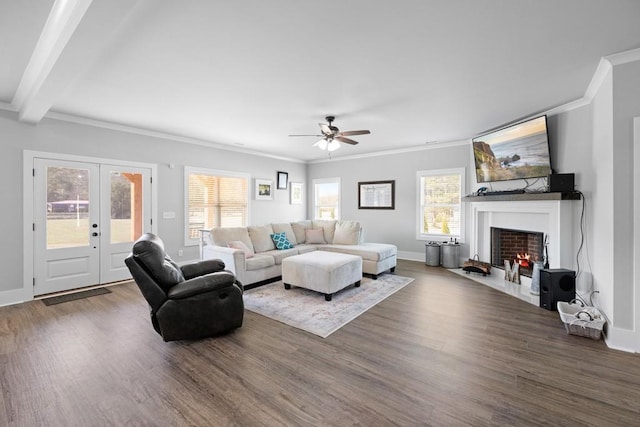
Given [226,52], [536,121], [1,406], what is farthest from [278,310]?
[536,121]

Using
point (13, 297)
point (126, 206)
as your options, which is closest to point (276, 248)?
point (126, 206)

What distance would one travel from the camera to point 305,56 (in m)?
2.58

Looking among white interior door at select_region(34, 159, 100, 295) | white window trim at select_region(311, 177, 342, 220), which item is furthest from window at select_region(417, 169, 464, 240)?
white interior door at select_region(34, 159, 100, 295)

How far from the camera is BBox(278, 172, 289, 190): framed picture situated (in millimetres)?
7653

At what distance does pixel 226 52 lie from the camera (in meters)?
2.52

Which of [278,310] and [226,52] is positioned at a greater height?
[226,52]

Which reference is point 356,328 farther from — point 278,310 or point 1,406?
point 1,406

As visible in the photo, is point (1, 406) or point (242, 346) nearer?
point (1, 406)

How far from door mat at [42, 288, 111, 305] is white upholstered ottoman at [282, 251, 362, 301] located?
2.81 meters

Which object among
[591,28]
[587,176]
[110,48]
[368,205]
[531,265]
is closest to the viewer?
[591,28]

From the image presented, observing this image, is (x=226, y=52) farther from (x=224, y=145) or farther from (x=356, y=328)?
(x=224, y=145)

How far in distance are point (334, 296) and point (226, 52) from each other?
10.5 ft

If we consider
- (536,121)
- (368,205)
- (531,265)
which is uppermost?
(536,121)

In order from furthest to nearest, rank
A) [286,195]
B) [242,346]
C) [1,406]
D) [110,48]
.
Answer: [286,195] < [242,346] < [110,48] < [1,406]
